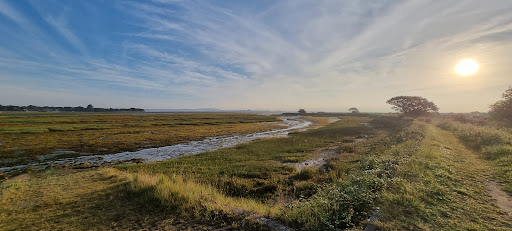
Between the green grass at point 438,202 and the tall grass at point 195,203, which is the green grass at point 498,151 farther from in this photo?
the tall grass at point 195,203

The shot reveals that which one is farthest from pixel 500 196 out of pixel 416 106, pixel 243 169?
pixel 416 106

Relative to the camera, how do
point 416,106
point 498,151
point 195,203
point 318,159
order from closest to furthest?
1. point 195,203
2. point 498,151
3. point 318,159
4. point 416,106

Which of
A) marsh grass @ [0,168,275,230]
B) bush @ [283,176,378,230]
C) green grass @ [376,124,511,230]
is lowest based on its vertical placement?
marsh grass @ [0,168,275,230]

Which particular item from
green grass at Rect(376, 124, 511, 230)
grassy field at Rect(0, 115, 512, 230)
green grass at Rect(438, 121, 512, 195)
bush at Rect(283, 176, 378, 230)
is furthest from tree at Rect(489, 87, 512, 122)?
bush at Rect(283, 176, 378, 230)

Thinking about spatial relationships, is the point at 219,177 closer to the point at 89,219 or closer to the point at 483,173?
the point at 89,219

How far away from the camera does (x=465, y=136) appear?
24.0m

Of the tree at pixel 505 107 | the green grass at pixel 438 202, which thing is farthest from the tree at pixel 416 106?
the green grass at pixel 438 202

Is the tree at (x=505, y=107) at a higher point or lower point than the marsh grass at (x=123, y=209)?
higher

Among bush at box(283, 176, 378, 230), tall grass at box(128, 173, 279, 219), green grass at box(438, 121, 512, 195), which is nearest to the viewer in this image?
bush at box(283, 176, 378, 230)

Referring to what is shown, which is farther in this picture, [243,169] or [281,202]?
[243,169]

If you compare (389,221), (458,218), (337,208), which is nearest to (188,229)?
(337,208)

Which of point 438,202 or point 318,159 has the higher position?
point 438,202

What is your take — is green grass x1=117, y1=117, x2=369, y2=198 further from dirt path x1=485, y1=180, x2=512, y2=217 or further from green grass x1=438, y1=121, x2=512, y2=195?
green grass x1=438, y1=121, x2=512, y2=195

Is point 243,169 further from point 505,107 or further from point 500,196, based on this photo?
point 505,107
